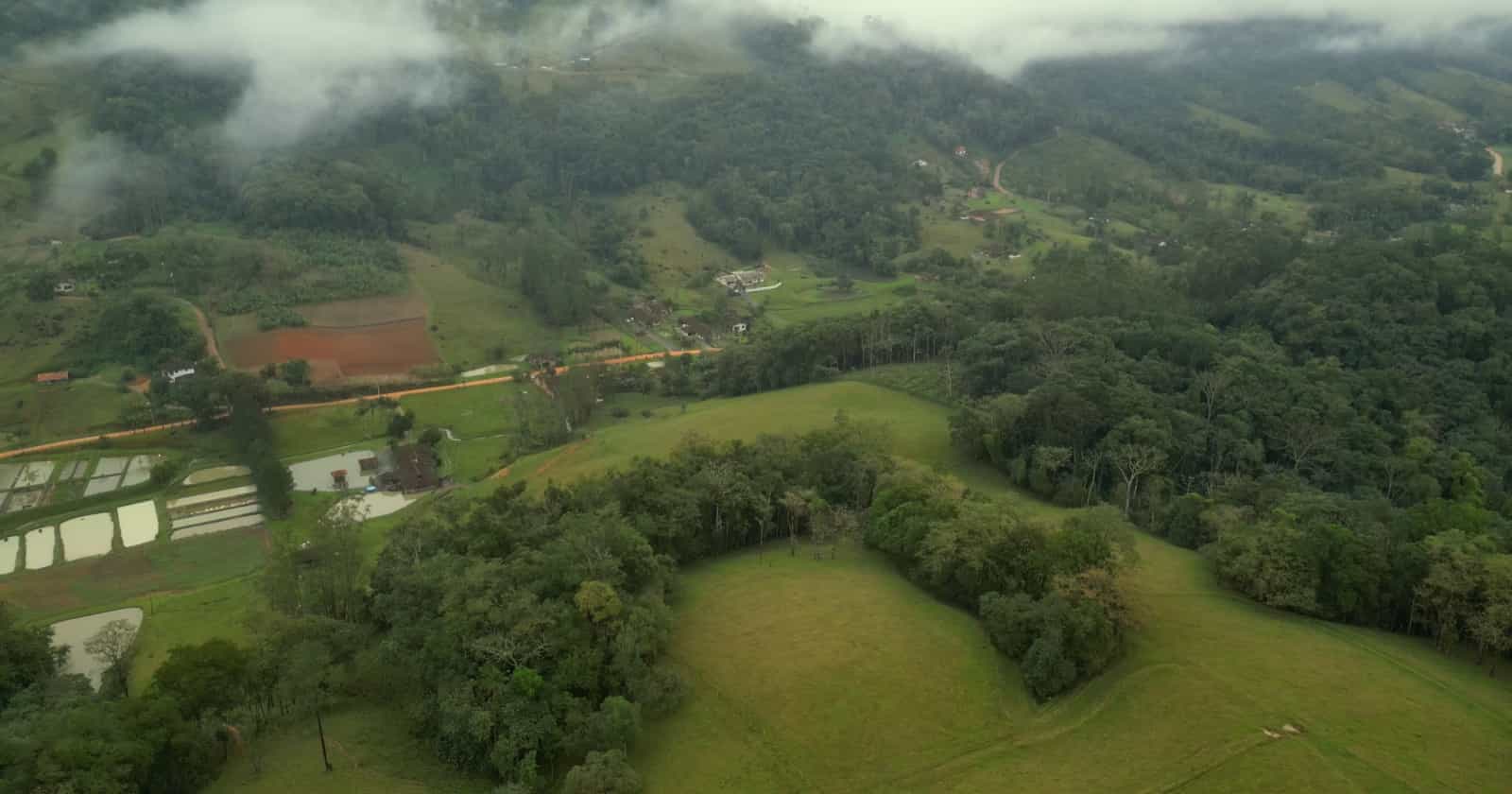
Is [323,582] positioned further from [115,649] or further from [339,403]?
[339,403]

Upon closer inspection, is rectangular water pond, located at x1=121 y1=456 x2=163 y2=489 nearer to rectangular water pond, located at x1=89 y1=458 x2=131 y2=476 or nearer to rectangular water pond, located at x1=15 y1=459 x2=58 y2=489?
rectangular water pond, located at x1=89 y1=458 x2=131 y2=476

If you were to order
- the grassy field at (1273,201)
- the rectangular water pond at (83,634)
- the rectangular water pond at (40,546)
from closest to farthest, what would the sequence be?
the rectangular water pond at (83,634) → the rectangular water pond at (40,546) → the grassy field at (1273,201)

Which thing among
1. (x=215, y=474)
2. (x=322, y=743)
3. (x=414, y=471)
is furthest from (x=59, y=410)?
(x=322, y=743)

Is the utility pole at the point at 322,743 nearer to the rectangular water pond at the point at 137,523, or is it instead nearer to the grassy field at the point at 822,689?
the grassy field at the point at 822,689

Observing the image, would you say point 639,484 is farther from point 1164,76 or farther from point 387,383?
point 1164,76

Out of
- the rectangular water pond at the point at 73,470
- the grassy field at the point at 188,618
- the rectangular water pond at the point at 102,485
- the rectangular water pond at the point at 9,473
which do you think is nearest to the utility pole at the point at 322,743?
the grassy field at the point at 188,618

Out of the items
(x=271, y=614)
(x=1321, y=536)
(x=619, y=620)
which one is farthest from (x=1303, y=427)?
(x=271, y=614)
